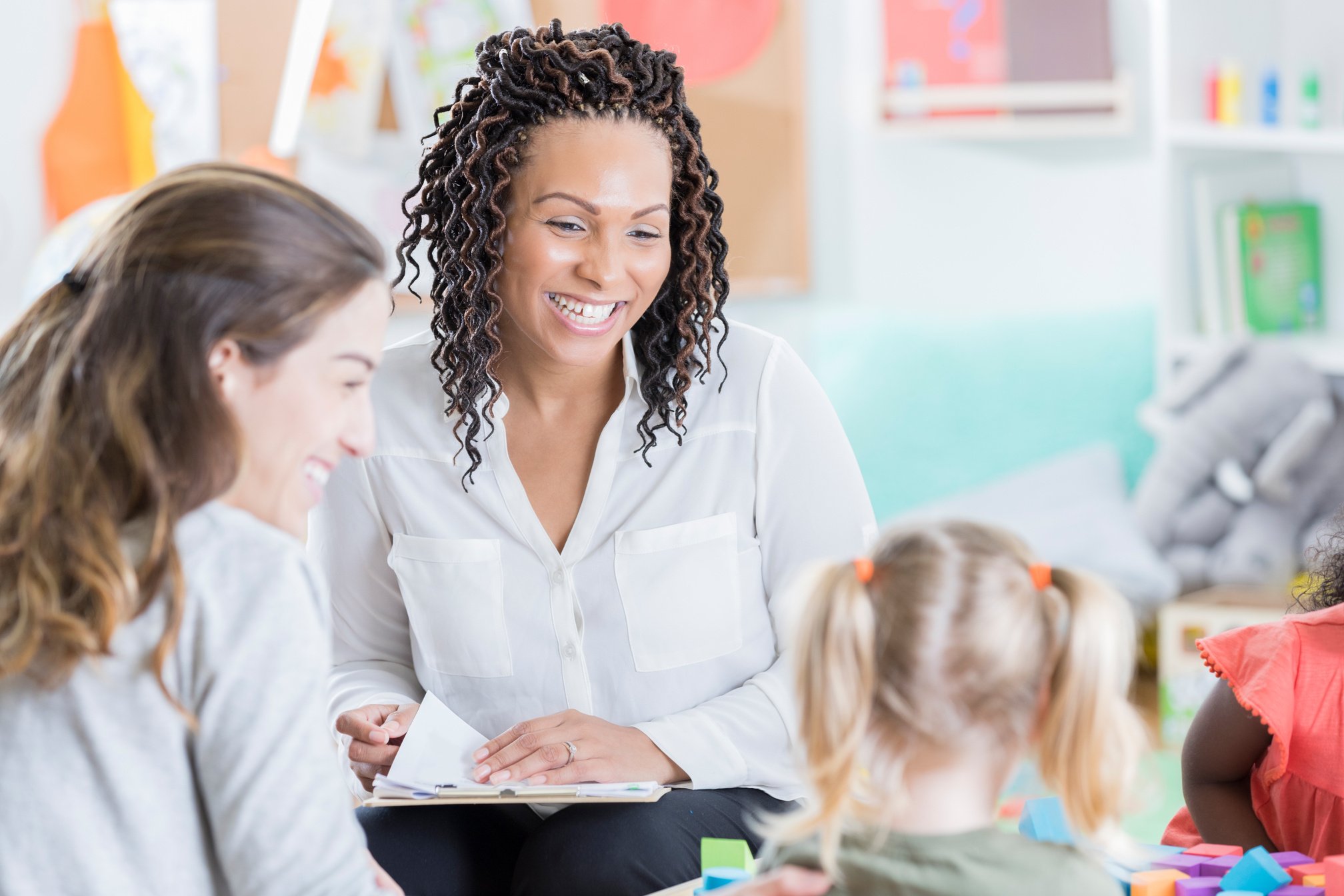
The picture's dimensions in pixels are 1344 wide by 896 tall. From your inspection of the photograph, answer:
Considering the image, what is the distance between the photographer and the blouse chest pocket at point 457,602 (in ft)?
4.63

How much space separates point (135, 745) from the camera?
875mm

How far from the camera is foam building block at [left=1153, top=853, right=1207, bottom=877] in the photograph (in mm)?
1098

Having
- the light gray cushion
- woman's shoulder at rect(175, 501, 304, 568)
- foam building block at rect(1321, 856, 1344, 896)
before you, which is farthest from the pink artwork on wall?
woman's shoulder at rect(175, 501, 304, 568)

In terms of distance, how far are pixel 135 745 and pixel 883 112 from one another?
2626mm

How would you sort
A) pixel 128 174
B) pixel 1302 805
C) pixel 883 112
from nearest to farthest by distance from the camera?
pixel 1302 805, pixel 128 174, pixel 883 112

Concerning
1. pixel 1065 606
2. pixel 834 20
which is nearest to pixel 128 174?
pixel 834 20

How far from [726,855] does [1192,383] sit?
6.98 ft

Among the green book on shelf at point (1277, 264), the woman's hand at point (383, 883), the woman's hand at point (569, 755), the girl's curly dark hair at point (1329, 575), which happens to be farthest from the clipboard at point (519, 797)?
the green book on shelf at point (1277, 264)

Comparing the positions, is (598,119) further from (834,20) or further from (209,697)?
(834,20)

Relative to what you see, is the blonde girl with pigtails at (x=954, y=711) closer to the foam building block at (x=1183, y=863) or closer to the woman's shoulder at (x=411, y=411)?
the foam building block at (x=1183, y=863)

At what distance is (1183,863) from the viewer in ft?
3.63

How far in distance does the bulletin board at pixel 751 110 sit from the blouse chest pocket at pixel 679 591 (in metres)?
1.72

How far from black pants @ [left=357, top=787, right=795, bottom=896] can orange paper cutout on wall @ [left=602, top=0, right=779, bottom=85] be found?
2.13 metres

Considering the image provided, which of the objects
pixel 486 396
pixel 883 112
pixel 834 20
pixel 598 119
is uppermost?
pixel 834 20
